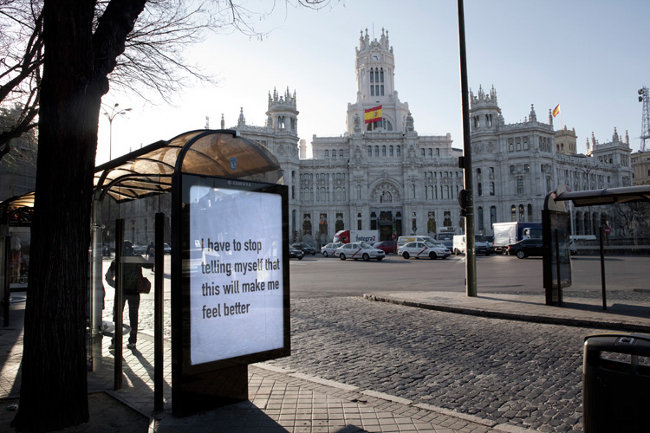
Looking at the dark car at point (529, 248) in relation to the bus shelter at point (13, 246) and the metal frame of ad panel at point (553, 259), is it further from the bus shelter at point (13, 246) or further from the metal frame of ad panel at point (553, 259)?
the bus shelter at point (13, 246)

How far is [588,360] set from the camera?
2893 millimetres

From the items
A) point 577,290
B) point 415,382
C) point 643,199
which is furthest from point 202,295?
point 577,290

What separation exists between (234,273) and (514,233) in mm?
43066

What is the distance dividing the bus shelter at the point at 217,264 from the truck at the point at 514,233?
41336mm

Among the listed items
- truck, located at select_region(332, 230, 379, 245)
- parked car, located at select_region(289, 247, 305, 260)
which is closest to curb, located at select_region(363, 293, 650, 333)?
parked car, located at select_region(289, 247, 305, 260)

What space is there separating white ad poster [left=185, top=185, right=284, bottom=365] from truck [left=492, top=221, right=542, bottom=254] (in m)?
41.3

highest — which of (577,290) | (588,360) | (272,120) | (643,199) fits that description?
(272,120)

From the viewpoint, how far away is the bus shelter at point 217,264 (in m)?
4.34

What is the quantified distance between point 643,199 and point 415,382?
9325 mm

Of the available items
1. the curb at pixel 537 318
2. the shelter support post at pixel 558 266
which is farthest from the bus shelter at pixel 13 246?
the shelter support post at pixel 558 266

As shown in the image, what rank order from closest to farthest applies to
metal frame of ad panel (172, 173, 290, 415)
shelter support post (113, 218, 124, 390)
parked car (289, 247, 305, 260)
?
metal frame of ad panel (172, 173, 290, 415)
shelter support post (113, 218, 124, 390)
parked car (289, 247, 305, 260)

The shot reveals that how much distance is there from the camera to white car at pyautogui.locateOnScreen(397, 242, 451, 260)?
38750mm

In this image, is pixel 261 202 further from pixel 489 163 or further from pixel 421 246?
pixel 489 163

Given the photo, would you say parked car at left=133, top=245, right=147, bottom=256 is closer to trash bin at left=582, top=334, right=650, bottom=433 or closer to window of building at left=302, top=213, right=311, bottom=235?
trash bin at left=582, top=334, right=650, bottom=433
